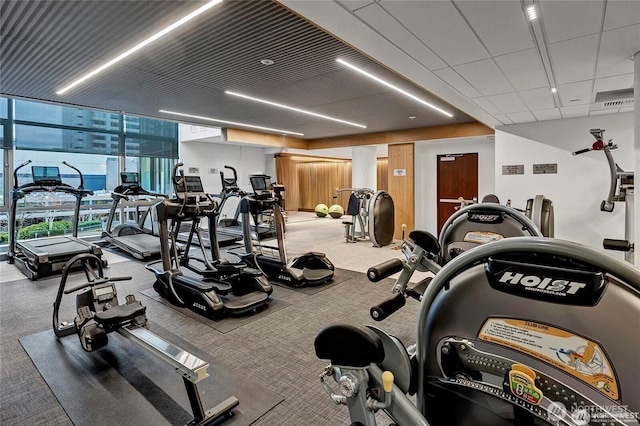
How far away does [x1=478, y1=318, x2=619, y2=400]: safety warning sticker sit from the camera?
83cm

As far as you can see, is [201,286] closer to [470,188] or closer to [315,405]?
[315,405]

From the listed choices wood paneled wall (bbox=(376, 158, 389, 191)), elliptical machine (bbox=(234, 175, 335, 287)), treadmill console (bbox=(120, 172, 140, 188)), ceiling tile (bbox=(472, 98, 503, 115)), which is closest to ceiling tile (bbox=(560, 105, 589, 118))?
ceiling tile (bbox=(472, 98, 503, 115))

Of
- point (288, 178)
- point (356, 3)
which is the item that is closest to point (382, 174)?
point (288, 178)

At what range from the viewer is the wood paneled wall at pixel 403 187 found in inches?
333

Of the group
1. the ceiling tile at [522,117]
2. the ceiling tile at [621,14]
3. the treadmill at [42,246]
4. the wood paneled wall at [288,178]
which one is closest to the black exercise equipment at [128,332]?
the treadmill at [42,246]

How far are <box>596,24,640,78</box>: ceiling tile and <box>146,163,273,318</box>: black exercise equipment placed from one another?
155 inches

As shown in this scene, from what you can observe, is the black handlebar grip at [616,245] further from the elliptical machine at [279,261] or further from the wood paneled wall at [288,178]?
the wood paneled wall at [288,178]

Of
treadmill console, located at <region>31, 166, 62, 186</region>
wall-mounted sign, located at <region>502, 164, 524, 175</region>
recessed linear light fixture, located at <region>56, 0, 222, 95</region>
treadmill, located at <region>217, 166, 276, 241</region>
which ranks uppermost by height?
recessed linear light fixture, located at <region>56, 0, 222, 95</region>

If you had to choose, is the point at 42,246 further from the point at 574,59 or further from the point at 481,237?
the point at 574,59

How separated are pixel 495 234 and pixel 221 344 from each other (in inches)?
96.9

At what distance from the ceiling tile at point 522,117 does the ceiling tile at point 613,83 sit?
1242mm

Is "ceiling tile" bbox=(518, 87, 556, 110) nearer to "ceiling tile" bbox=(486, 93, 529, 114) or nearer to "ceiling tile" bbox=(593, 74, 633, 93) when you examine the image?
"ceiling tile" bbox=(486, 93, 529, 114)

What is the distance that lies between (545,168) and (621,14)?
4.24 m

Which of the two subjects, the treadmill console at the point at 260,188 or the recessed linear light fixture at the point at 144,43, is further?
the treadmill console at the point at 260,188
